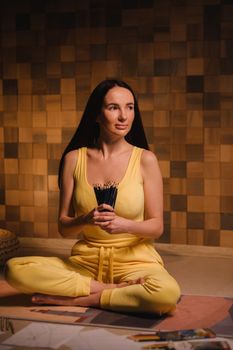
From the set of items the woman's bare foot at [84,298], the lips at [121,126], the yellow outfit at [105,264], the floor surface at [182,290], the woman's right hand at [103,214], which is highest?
the lips at [121,126]

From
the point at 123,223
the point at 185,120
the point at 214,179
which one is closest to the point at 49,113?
the point at 185,120

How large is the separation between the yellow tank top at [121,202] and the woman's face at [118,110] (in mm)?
186

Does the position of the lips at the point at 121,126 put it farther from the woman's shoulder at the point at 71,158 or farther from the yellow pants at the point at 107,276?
the yellow pants at the point at 107,276

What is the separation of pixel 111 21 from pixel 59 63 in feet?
1.63

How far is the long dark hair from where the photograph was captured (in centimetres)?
323

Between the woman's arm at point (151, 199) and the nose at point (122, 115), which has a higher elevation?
the nose at point (122, 115)

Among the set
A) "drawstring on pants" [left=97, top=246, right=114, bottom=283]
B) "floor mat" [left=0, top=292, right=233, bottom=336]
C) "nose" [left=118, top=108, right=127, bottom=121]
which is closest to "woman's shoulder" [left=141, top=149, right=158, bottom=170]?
"nose" [left=118, top=108, right=127, bottom=121]

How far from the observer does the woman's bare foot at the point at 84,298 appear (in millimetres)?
3082

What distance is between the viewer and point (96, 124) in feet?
11.1

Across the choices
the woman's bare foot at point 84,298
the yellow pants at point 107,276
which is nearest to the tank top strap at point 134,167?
the yellow pants at point 107,276

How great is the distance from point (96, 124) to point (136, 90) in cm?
118

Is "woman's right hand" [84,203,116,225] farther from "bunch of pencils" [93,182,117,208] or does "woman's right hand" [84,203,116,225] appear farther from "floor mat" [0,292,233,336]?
Answer: "floor mat" [0,292,233,336]

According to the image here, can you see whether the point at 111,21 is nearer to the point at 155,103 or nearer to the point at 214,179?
the point at 155,103

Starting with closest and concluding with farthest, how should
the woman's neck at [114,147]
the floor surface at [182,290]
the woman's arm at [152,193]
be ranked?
the floor surface at [182,290] < the woman's arm at [152,193] < the woman's neck at [114,147]
